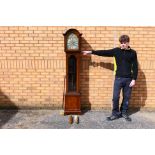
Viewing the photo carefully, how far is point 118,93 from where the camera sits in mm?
6793

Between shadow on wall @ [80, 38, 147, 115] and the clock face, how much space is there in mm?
466

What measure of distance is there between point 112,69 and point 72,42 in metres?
1.28

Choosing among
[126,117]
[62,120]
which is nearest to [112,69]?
[126,117]

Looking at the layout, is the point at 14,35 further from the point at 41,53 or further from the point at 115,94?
the point at 115,94

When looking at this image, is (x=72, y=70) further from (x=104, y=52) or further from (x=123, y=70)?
(x=123, y=70)

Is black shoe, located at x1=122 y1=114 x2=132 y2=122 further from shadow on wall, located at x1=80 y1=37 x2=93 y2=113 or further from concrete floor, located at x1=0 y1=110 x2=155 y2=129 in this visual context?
shadow on wall, located at x1=80 y1=37 x2=93 y2=113

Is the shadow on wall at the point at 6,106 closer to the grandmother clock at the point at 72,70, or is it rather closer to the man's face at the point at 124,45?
the grandmother clock at the point at 72,70

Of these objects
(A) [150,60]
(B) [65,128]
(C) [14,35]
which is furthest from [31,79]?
(A) [150,60]

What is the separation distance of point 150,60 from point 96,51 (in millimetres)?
1430

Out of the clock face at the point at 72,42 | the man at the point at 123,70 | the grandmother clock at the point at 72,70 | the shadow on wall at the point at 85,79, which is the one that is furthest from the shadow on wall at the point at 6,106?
the man at the point at 123,70

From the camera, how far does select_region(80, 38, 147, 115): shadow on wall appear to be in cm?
729

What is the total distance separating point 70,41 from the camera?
6.70m

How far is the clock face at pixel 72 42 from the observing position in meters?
6.69

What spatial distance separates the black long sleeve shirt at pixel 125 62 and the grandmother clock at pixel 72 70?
75 cm
